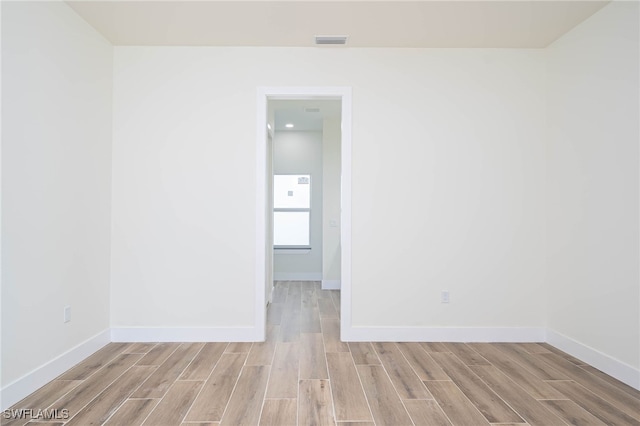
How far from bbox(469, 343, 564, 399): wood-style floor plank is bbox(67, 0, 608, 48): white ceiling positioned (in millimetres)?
2609

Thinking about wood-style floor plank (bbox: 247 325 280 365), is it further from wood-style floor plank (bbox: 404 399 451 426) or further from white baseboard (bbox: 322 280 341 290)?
white baseboard (bbox: 322 280 341 290)

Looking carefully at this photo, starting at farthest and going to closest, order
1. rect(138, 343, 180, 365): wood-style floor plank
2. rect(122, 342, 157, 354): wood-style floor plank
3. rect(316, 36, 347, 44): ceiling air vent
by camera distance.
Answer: rect(316, 36, 347, 44): ceiling air vent → rect(122, 342, 157, 354): wood-style floor plank → rect(138, 343, 180, 365): wood-style floor plank

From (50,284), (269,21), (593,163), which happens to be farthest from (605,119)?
(50,284)

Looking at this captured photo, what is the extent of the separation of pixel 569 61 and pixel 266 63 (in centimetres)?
255

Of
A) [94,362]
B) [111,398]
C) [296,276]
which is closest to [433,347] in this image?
[111,398]

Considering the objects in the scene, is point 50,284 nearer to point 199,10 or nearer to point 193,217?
point 193,217

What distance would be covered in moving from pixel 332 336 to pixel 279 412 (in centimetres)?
140

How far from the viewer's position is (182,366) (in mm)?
2631

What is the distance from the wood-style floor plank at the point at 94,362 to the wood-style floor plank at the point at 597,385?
11.0 ft

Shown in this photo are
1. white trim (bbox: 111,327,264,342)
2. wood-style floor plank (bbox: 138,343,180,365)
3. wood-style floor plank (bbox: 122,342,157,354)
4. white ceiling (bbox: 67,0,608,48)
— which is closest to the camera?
white ceiling (bbox: 67,0,608,48)

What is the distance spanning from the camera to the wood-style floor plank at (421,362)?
250cm

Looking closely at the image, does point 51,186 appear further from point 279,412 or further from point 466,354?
point 466,354

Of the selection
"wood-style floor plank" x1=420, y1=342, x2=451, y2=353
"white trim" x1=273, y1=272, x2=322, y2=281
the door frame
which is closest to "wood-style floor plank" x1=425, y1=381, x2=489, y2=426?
"wood-style floor plank" x1=420, y1=342, x2=451, y2=353

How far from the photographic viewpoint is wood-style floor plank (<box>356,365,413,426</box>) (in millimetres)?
1929
